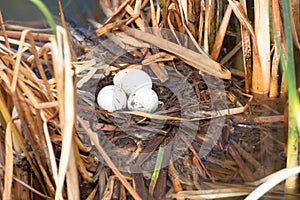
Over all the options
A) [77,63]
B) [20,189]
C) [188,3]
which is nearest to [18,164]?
[20,189]

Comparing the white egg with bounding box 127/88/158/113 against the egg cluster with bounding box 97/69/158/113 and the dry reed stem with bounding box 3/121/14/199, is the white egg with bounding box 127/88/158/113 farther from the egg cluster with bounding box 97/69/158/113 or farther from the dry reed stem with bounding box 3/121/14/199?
the dry reed stem with bounding box 3/121/14/199

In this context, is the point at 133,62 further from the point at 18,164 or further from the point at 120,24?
the point at 18,164

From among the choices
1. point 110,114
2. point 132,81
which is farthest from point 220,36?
A: point 110,114

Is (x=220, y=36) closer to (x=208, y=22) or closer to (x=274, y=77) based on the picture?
(x=208, y=22)

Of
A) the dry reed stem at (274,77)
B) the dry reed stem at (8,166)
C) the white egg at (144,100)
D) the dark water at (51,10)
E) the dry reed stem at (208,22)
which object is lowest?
the dry reed stem at (8,166)

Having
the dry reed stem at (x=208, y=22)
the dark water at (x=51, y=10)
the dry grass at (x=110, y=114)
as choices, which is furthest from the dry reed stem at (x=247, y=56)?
the dark water at (x=51, y=10)

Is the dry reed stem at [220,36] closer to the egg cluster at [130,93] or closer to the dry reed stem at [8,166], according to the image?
the egg cluster at [130,93]
